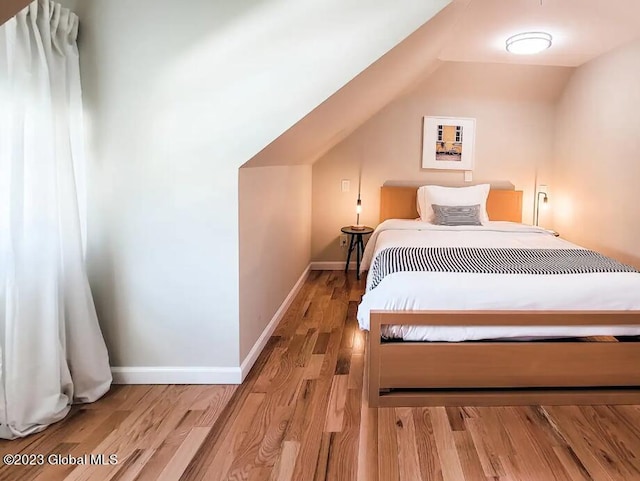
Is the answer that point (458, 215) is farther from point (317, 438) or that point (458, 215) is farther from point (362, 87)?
point (317, 438)

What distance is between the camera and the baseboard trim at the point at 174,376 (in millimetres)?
2291

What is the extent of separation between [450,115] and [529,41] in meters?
1.46

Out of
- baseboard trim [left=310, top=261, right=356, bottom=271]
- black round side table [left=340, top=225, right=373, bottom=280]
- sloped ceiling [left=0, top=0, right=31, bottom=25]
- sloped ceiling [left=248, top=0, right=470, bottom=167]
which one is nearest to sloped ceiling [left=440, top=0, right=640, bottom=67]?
sloped ceiling [left=248, top=0, right=470, bottom=167]

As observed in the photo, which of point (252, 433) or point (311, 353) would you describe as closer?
point (252, 433)

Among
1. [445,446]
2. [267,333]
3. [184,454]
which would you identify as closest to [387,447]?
[445,446]

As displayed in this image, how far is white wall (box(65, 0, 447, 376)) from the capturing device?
210cm

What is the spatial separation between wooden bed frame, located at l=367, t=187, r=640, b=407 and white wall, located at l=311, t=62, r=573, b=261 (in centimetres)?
288

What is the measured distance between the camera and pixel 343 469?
1.63 metres

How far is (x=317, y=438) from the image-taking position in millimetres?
1832

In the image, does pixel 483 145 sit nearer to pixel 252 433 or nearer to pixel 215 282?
pixel 215 282

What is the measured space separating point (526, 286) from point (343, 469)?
124 centimetres

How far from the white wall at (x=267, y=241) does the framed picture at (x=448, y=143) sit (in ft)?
4.78

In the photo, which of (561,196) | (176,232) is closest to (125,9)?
(176,232)

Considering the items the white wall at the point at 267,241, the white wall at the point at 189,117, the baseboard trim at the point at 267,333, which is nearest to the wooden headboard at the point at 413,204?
the white wall at the point at 267,241
